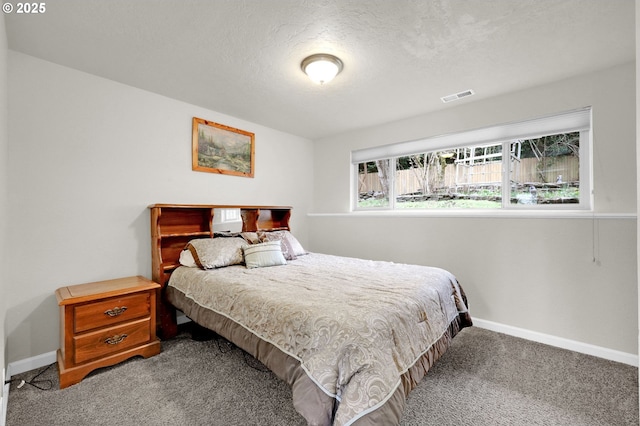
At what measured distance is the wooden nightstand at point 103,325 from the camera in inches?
74.6

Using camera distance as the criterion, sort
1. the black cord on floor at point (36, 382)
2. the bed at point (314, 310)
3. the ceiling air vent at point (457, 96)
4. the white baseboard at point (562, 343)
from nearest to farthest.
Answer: the bed at point (314, 310), the black cord on floor at point (36, 382), the white baseboard at point (562, 343), the ceiling air vent at point (457, 96)

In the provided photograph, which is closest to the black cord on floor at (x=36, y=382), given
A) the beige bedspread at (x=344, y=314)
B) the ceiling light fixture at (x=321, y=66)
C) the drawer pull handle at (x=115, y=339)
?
the drawer pull handle at (x=115, y=339)

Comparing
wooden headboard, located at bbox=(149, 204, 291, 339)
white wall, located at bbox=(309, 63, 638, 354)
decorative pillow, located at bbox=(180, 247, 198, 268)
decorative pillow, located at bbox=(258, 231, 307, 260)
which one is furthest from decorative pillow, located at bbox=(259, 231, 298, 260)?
white wall, located at bbox=(309, 63, 638, 354)

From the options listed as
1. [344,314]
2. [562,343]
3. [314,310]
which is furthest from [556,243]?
[314,310]

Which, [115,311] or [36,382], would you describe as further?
[115,311]

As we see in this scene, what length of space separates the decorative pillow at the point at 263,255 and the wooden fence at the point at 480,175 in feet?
6.07

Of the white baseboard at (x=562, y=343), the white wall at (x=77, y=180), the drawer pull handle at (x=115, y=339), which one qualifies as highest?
the white wall at (x=77, y=180)

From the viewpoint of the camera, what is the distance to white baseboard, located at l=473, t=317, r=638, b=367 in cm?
221

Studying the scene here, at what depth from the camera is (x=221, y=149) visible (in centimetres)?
335

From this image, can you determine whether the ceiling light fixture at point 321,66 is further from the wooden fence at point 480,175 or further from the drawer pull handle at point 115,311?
the drawer pull handle at point 115,311

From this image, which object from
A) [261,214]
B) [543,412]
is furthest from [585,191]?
[261,214]

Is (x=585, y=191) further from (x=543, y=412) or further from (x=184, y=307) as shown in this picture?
(x=184, y=307)

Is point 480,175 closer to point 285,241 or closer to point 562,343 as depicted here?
point 562,343

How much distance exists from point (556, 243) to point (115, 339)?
3.80 metres
